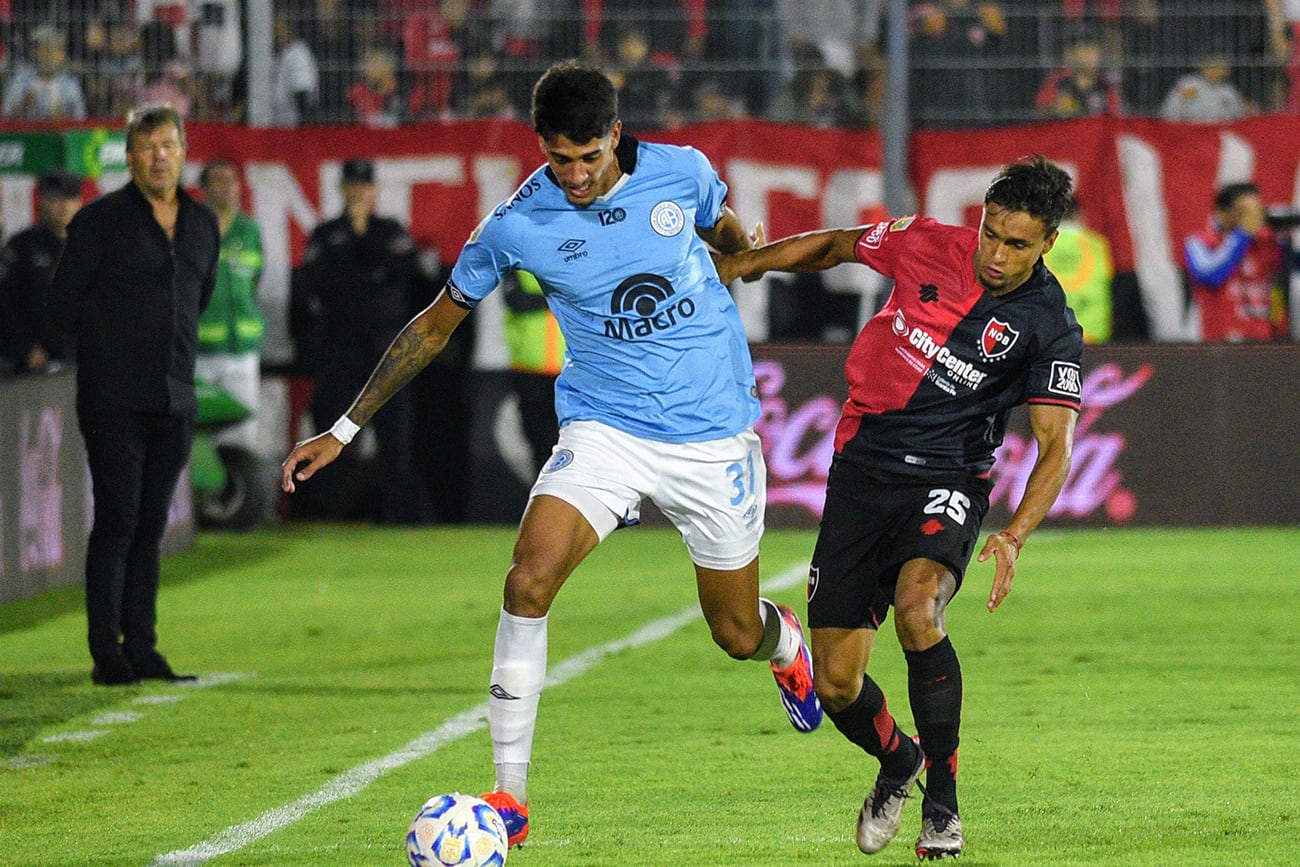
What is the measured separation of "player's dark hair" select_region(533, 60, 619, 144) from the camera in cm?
545

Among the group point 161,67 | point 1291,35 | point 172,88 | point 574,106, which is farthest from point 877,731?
point 172,88

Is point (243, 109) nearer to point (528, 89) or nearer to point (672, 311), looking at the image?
point (528, 89)

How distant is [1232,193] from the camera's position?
14.0m

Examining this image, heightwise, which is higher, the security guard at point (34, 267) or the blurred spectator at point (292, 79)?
the blurred spectator at point (292, 79)

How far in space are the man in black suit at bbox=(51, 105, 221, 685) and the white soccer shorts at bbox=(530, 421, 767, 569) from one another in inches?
116

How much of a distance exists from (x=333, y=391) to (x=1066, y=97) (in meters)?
5.19

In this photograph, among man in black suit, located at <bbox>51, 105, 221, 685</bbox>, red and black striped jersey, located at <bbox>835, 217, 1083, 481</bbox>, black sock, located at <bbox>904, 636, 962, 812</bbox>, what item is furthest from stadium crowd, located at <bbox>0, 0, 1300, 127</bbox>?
black sock, located at <bbox>904, 636, 962, 812</bbox>

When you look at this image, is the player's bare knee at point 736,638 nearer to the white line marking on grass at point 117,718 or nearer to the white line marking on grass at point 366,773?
the white line marking on grass at point 366,773

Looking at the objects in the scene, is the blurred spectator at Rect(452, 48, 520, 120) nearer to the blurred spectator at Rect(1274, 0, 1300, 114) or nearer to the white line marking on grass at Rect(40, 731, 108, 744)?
the blurred spectator at Rect(1274, 0, 1300, 114)

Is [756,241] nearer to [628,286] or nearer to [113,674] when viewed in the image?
[628,286]

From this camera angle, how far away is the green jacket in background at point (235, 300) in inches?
544

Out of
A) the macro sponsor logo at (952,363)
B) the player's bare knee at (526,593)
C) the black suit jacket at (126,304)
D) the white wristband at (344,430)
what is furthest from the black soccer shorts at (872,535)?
the black suit jacket at (126,304)

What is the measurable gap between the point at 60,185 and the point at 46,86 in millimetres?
1284

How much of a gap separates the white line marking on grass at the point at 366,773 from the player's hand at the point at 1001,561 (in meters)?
2.04
